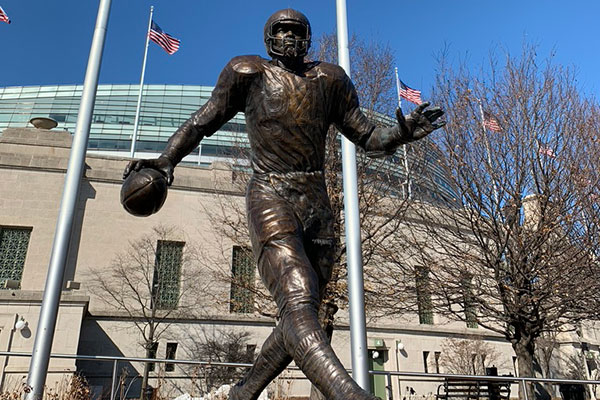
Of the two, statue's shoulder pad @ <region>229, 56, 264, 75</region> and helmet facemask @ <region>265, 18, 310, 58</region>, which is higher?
helmet facemask @ <region>265, 18, 310, 58</region>

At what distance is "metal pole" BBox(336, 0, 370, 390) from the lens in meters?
6.39

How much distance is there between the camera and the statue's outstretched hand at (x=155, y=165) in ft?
8.52

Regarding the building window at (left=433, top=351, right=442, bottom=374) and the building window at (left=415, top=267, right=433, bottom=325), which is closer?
the building window at (left=415, top=267, right=433, bottom=325)

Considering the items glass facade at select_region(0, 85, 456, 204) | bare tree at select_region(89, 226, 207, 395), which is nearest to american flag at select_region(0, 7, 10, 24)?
bare tree at select_region(89, 226, 207, 395)

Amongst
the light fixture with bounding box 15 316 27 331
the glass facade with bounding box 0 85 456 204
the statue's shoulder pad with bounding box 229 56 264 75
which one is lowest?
the statue's shoulder pad with bounding box 229 56 264 75

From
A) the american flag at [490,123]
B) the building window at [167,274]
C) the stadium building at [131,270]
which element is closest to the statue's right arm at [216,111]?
the american flag at [490,123]

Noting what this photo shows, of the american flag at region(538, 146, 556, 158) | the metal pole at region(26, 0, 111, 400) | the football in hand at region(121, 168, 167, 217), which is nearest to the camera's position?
the football in hand at region(121, 168, 167, 217)

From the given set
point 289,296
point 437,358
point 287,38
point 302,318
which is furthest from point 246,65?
point 437,358

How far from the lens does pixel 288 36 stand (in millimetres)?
2945

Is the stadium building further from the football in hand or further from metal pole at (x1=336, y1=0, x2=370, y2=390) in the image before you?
the football in hand

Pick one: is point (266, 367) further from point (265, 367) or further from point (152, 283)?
point (152, 283)

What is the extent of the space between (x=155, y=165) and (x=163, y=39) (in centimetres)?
2249

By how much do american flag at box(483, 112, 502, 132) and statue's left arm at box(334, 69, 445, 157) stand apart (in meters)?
11.0

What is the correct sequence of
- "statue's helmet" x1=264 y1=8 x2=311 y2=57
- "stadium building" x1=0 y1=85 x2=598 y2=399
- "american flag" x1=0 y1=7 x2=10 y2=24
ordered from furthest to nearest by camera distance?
"stadium building" x1=0 y1=85 x2=598 y2=399, "american flag" x1=0 y1=7 x2=10 y2=24, "statue's helmet" x1=264 y1=8 x2=311 y2=57
